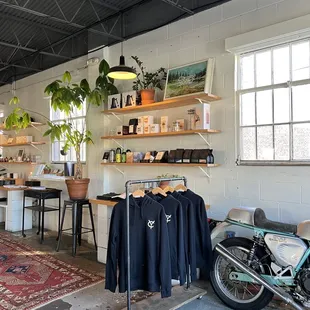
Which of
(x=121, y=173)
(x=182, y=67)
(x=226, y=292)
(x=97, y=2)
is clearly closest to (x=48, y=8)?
(x=97, y=2)

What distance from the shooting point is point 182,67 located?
4059mm

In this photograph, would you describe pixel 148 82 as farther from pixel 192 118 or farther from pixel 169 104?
pixel 192 118

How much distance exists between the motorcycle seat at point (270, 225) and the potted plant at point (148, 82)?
2.13m

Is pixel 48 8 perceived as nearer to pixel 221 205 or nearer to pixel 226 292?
pixel 221 205

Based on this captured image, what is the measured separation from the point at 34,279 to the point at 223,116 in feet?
9.65

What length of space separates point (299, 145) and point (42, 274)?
3.29m

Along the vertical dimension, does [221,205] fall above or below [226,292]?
above

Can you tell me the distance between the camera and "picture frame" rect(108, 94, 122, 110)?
4680mm

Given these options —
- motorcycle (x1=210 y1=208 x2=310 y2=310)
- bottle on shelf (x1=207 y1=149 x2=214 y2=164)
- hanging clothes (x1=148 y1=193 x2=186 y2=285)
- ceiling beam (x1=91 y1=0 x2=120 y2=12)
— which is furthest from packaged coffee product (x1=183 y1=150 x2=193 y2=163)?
ceiling beam (x1=91 y1=0 x2=120 y2=12)

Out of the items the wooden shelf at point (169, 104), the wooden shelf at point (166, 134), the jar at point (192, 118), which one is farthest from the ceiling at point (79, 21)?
the wooden shelf at point (166, 134)

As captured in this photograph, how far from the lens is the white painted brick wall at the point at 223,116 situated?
3.27 metres

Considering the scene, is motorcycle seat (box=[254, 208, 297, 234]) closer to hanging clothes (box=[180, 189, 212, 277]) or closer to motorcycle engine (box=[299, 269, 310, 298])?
motorcycle engine (box=[299, 269, 310, 298])

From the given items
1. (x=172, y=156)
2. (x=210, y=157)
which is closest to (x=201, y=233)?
(x=210, y=157)

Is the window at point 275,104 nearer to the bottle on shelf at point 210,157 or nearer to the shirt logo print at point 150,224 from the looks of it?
the bottle on shelf at point 210,157
